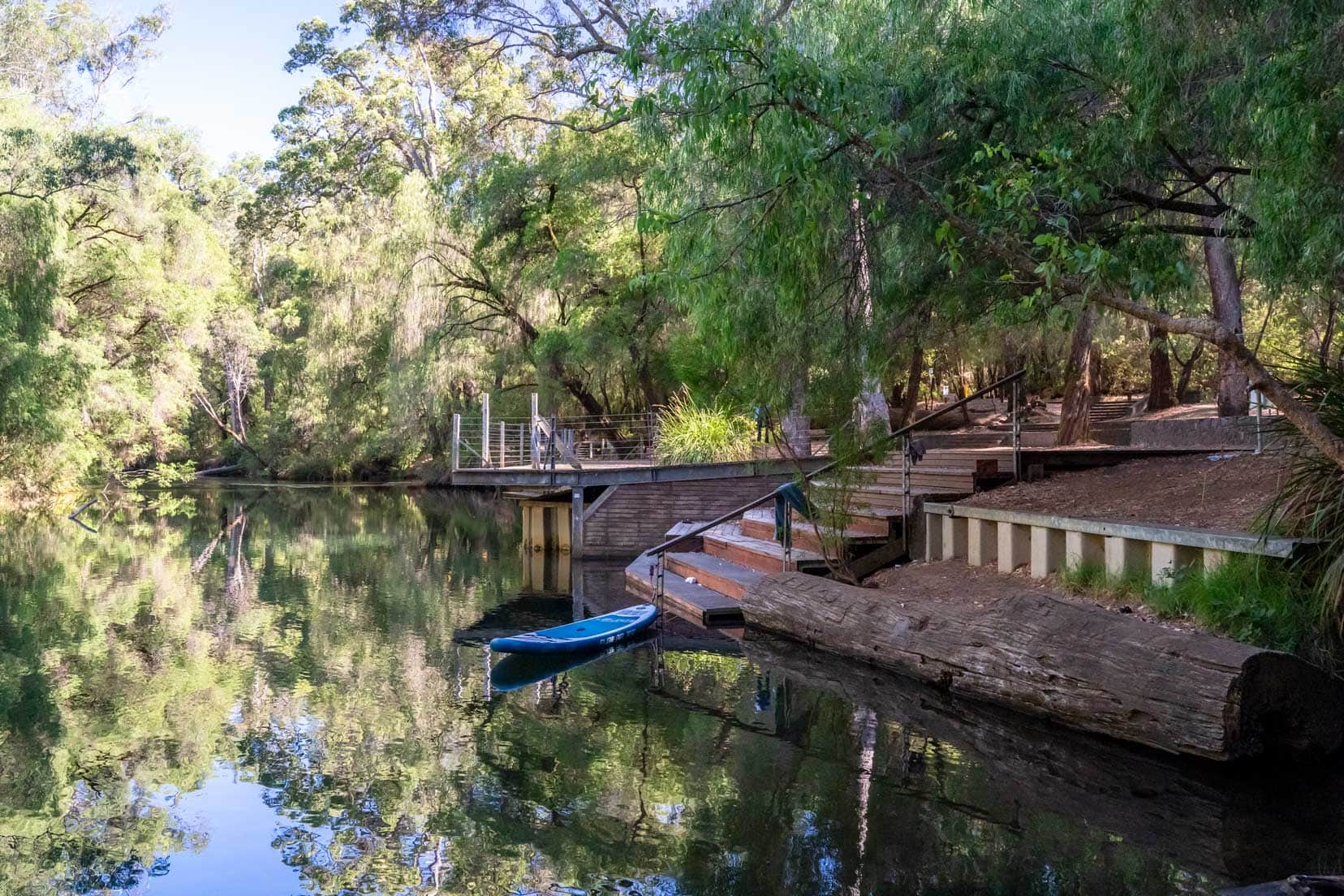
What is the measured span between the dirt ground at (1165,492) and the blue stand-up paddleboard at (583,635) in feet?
11.9

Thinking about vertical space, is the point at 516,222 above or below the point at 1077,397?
above

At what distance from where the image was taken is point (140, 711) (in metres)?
8.91

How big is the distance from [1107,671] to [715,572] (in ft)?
23.9

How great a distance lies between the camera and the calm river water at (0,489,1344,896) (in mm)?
5609

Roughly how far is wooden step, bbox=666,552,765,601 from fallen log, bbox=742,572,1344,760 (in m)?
3.06

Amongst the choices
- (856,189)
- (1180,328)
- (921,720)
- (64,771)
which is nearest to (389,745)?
(64,771)

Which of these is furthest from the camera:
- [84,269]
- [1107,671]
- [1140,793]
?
[84,269]

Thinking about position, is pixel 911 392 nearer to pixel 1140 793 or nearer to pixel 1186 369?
pixel 1186 369

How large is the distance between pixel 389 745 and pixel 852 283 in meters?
5.79

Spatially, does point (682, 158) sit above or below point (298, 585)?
above

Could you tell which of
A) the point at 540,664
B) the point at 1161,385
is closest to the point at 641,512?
the point at 540,664

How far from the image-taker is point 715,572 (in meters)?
14.4

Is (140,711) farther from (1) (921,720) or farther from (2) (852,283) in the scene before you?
(2) (852,283)

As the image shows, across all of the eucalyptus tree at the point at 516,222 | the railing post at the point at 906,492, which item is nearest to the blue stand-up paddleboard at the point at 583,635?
the railing post at the point at 906,492
